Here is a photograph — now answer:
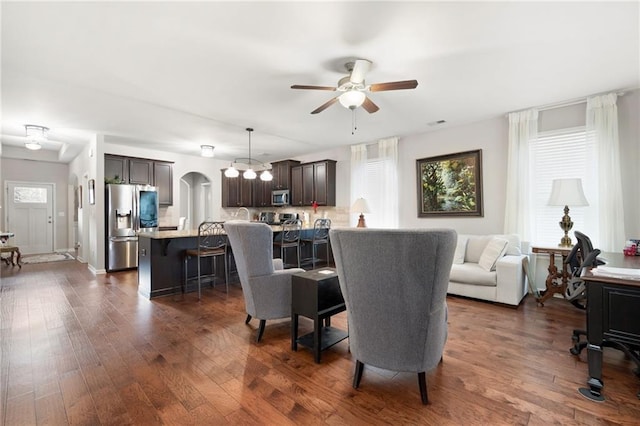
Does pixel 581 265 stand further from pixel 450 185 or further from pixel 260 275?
pixel 450 185

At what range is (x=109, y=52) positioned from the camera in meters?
2.58

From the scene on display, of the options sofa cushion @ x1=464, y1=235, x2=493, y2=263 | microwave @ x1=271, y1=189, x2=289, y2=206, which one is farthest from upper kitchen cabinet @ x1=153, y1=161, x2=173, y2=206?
sofa cushion @ x1=464, y1=235, x2=493, y2=263

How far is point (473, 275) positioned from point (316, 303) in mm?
2495

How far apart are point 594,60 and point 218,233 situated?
15.7ft

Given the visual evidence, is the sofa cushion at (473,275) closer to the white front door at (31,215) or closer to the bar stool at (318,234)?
the bar stool at (318,234)

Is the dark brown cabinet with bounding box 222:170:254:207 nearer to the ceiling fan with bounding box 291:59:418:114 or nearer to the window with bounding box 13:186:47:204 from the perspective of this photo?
the window with bounding box 13:186:47:204

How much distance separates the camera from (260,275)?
262cm

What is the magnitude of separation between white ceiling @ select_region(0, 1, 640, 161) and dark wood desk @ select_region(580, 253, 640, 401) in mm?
1907

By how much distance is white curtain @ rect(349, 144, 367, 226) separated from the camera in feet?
19.9

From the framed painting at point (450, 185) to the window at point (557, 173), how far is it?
734 mm

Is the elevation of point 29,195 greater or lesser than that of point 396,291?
greater

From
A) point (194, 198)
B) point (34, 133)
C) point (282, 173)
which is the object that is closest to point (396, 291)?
point (282, 173)

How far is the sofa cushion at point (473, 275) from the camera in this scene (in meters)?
3.62

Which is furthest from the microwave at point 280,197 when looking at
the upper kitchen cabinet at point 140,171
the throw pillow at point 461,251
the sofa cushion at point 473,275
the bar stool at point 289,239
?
the sofa cushion at point 473,275
